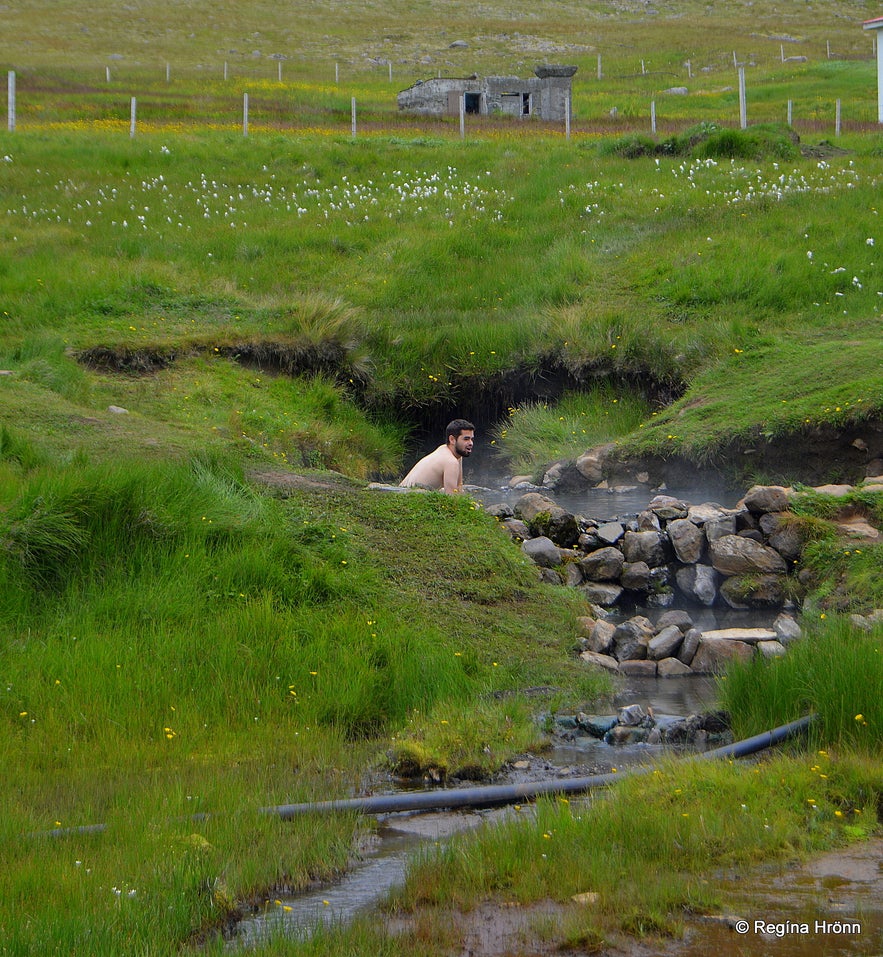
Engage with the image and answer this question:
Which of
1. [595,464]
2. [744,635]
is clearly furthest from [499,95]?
[744,635]

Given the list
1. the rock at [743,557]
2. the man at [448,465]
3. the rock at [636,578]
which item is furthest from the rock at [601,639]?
the man at [448,465]

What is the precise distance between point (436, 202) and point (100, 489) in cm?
1526

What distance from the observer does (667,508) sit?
455 inches

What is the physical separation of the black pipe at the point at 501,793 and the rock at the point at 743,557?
433 centimetres

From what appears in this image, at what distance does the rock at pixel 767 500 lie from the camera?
1050 centimetres

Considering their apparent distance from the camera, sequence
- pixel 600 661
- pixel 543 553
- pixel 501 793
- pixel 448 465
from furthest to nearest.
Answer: pixel 448 465, pixel 543 553, pixel 600 661, pixel 501 793

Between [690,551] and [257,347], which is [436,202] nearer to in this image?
[257,347]

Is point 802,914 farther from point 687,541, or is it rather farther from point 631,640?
point 687,541

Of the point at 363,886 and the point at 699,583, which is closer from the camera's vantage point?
the point at 363,886

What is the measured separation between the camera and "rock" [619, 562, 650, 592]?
10497 mm

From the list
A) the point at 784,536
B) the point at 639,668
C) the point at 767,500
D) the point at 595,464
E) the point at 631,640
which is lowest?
the point at 639,668

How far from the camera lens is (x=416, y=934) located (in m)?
4.04

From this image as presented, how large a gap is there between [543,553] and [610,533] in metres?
1.02

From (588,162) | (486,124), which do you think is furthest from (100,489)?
(486,124)
